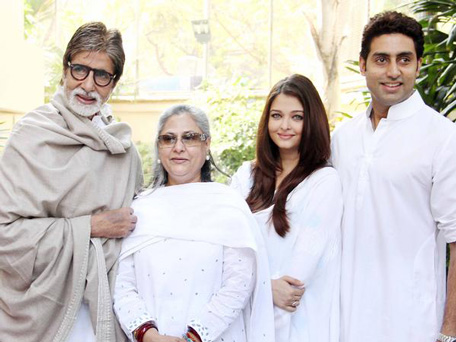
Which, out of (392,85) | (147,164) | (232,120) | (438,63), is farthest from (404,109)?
(232,120)

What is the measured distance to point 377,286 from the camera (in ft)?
9.06

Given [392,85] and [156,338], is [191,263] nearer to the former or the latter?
[156,338]

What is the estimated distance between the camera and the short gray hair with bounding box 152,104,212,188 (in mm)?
2801

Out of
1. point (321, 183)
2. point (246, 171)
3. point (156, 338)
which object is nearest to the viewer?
point (156, 338)

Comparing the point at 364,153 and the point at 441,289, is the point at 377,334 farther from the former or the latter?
the point at 364,153

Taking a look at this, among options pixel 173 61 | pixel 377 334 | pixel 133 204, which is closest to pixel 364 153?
pixel 377 334

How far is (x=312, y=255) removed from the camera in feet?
9.00

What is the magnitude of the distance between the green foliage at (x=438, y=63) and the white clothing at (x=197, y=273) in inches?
61.1

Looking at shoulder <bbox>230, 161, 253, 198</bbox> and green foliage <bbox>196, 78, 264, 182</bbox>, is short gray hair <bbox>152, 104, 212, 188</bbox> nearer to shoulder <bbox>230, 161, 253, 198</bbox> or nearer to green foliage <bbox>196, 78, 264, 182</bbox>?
shoulder <bbox>230, 161, 253, 198</bbox>

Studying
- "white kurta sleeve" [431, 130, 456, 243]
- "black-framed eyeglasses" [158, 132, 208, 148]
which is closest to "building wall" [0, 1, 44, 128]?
"black-framed eyeglasses" [158, 132, 208, 148]

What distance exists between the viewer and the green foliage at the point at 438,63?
Answer: 3.74 meters

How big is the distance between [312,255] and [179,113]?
0.82 metres

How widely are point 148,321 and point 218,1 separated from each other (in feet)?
44.3

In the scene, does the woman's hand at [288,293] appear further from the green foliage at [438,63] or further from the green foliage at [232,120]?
the green foliage at [232,120]
